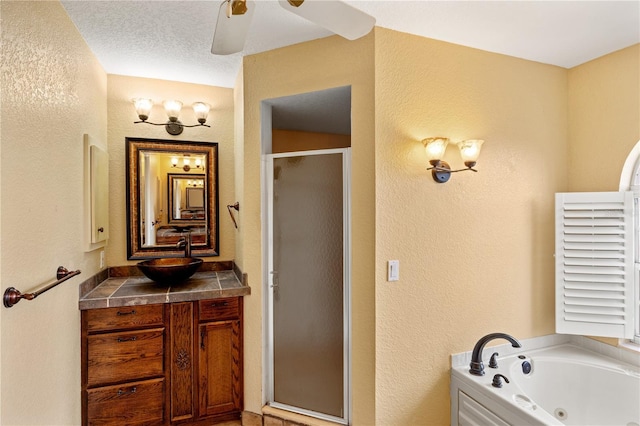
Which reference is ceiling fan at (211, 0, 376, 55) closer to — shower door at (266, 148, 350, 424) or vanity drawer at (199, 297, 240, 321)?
shower door at (266, 148, 350, 424)

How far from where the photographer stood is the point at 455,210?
220cm

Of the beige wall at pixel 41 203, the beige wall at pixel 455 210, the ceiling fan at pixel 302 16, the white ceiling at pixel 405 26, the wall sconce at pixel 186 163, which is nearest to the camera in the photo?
the ceiling fan at pixel 302 16

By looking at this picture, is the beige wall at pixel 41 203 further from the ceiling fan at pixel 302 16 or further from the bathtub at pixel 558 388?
the bathtub at pixel 558 388

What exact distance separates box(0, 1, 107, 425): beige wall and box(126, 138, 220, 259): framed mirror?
0.65 meters

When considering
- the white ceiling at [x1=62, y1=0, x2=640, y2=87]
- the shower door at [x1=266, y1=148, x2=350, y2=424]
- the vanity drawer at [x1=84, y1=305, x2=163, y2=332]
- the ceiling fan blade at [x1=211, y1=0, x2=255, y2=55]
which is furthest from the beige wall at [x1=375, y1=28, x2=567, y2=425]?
the vanity drawer at [x1=84, y1=305, x2=163, y2=332]

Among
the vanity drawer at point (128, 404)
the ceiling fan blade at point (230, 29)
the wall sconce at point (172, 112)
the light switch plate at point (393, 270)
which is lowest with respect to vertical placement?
the vanity drawer at point (128, 404)

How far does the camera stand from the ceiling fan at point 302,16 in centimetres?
108

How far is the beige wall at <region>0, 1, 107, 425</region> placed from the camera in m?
1.32

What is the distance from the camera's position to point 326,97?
2240 mm

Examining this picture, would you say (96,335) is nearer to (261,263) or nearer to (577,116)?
(261,263)

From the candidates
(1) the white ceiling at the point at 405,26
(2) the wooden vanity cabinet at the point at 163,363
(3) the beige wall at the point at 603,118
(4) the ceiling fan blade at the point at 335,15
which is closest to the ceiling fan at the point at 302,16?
(4) the ceiling fan blade at the point at 335,15

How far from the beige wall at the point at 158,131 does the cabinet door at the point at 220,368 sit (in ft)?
2.69

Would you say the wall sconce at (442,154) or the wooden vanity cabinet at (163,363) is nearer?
the wall sconce at (442,154)

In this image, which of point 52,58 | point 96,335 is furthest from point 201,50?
point 96,335
